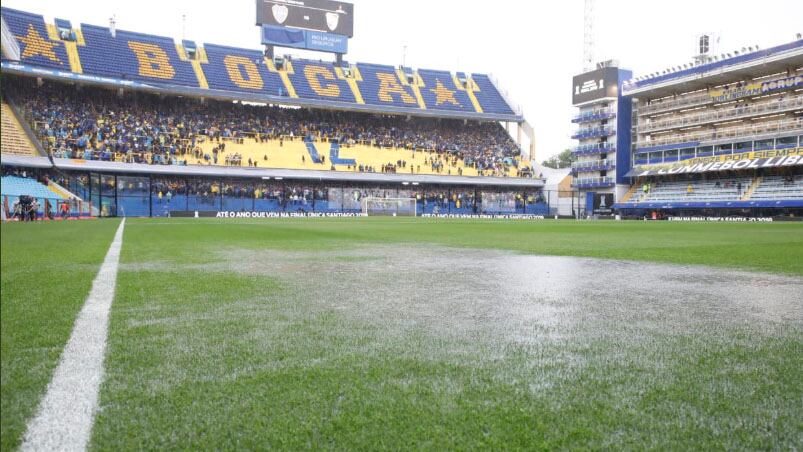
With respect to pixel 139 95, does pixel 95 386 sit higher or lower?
lower

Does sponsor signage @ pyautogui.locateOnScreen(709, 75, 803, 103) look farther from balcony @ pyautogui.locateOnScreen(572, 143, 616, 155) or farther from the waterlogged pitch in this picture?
the waterlogged pitch

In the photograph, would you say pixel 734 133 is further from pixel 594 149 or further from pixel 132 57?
pixel 132 57

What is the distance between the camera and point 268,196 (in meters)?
48.0

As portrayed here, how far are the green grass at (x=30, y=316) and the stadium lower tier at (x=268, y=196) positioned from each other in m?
30.7

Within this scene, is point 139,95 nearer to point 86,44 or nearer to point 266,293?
point 86,44

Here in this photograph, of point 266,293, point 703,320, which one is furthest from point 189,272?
point 703,320

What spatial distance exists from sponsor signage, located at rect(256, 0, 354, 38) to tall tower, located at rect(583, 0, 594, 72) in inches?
1500

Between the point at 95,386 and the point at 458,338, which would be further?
the point at 458,338

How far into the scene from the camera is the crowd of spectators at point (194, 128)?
140 feet

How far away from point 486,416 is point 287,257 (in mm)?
7318

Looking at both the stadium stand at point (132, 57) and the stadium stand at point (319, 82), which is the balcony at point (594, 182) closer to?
the stadium stand at point (319, 82)

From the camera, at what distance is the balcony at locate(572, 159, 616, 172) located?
63991mm

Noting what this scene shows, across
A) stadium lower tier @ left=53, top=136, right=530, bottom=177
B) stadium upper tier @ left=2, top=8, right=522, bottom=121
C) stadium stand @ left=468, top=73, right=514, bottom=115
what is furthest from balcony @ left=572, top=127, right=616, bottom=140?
stadium lower tier @ left=53, top=136, right=530, bottom=177

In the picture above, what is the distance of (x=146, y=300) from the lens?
14.7 feet
